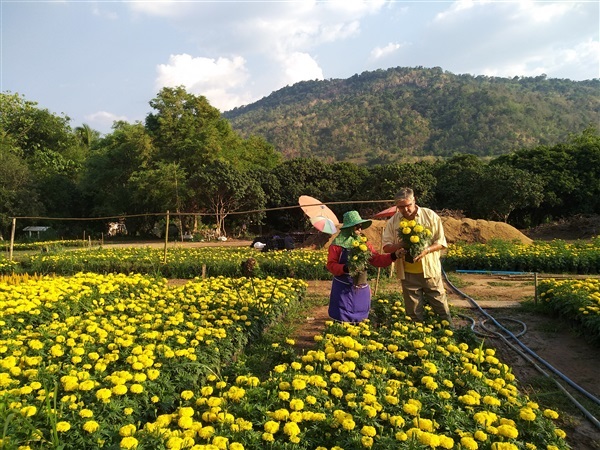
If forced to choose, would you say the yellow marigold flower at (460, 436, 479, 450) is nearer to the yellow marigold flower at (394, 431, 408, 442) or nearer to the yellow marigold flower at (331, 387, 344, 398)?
the yellow marigold flower at (394, 431, 408, 442)

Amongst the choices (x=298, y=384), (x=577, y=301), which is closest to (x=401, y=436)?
(x=298, y=384)

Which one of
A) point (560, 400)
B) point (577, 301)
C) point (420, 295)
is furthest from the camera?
point (577, 301)

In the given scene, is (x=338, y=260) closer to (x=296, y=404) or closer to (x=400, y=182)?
(x=296, y=404)

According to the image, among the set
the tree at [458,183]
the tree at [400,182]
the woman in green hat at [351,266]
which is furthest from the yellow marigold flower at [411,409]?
the tree at [458,183]

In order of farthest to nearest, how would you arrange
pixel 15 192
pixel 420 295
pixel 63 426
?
pixel 15 192
pixel 420 295
pixel 63 426

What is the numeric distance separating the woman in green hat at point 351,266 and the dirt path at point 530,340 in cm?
87

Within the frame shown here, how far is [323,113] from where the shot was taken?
4518 inches

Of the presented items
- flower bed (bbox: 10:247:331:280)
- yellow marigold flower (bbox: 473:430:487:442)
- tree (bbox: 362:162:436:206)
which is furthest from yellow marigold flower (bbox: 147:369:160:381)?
tree (bbox: 362:162:436:206)

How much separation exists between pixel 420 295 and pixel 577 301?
267cm

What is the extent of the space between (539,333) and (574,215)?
78.4 ft

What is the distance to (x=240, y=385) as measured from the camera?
129 inches

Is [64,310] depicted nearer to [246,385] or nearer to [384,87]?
[246,385]

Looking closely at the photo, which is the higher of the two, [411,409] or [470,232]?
[470,232]

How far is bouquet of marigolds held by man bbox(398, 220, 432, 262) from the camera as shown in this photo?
183 inches
